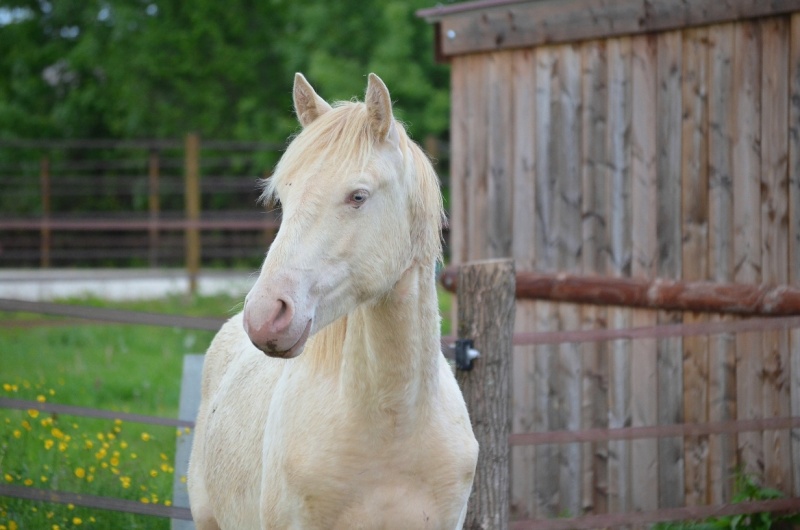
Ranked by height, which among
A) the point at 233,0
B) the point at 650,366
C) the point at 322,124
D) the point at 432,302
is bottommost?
the point at 650,366

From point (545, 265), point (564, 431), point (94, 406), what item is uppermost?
point (545, 265)

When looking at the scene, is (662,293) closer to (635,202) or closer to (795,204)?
(635,202)

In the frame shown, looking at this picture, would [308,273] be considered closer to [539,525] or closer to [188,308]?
[539,525]

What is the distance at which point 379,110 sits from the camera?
106 inches

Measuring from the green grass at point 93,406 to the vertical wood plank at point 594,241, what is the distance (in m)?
2.40

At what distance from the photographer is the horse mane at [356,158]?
8.65 feet

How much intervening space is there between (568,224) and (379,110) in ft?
10.3

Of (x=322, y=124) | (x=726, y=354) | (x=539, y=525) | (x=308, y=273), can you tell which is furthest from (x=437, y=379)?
(x=726, y=354)

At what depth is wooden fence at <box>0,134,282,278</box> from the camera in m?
17.5

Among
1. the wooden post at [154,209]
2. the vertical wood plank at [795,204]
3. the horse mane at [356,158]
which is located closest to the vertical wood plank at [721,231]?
the vertical wood plank at [795,204]

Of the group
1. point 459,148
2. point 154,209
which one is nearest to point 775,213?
point 459,148

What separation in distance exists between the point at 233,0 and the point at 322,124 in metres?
19.5

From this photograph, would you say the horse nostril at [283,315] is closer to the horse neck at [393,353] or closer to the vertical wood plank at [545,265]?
the horse neck at [393,353]

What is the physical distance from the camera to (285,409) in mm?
2945
